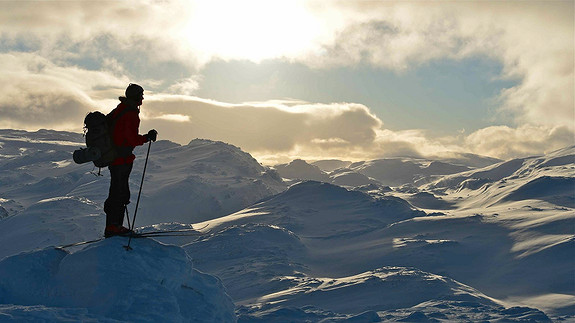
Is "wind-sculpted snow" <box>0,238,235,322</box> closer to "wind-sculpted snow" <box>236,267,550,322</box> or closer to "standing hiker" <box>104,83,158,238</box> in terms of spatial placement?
"standing hiker" <box>104,83,158,238</box>

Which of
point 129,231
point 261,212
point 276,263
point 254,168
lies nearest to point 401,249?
point 276,263

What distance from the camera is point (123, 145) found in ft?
28.2

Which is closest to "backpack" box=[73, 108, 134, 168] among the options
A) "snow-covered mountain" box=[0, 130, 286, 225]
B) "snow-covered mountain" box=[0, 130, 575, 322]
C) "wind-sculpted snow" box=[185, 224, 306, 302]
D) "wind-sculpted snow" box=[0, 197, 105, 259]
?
"snow-covered mountain" box=[0, 130, 575, 322]

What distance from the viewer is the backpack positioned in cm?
838

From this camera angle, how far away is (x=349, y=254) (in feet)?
183

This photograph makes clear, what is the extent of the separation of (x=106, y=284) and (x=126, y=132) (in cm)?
240

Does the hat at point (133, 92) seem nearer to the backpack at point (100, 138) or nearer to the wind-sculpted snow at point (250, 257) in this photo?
the backpack at point (100, 138)

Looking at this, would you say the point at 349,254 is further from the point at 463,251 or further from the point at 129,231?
the point at 129,231

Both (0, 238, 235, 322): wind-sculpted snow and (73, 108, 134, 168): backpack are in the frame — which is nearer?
(0, 238, 235, 322): wind-sculpted snow

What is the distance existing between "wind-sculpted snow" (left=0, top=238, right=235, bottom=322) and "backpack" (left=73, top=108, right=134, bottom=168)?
131 centimetres

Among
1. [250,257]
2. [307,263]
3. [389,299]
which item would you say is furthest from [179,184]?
[389,299]

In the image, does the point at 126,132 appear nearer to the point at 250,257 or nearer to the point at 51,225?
the point at 250,257

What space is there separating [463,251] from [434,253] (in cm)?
308

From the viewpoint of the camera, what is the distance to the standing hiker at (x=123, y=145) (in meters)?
8.59
